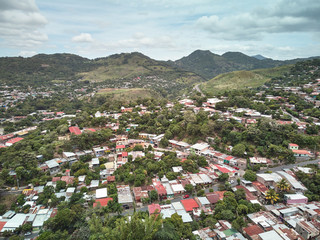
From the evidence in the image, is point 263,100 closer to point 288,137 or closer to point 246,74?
point 288,137

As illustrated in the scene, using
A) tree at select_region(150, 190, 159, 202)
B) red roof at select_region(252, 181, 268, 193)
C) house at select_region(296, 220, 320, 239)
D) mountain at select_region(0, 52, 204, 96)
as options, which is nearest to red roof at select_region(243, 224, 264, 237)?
house at select_region(296, 220, 320, 239)

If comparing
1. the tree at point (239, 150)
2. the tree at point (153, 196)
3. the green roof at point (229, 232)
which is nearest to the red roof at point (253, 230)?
the green roof at point (229, 232)

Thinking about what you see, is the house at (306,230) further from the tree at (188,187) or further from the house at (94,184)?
the house at (94,184)

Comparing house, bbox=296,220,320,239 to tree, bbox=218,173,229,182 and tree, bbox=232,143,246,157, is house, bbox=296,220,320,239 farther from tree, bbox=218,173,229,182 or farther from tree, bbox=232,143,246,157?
tree, bbox=232,143,246,157

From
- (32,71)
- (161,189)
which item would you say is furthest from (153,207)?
(32,71)

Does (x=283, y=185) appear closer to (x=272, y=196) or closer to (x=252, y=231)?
(x=272, y=196)

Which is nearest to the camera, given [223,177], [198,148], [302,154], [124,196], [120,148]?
[124,196]
